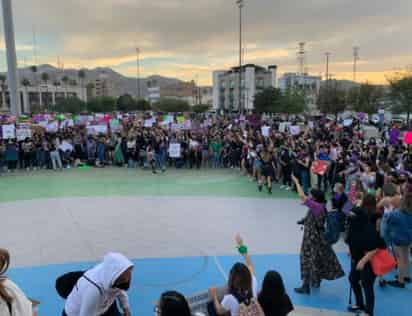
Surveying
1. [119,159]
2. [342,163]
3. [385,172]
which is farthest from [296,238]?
[119,159]

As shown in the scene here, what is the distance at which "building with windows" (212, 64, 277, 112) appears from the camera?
96000 mm

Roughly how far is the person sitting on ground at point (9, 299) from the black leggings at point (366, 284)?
3661mm

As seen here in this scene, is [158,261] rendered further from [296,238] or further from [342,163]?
[342,163]

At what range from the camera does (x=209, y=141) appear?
16016 millimetres

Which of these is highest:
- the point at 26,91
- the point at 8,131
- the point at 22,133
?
the point at 26,91

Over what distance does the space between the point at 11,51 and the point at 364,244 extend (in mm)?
21472

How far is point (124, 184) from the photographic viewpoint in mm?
12508

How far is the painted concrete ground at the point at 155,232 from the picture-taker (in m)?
5.48

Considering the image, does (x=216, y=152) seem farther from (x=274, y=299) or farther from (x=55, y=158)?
(x=274, y=299)

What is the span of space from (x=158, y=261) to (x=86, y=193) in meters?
5.69

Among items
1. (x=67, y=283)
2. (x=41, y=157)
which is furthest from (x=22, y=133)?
(x=67, y=283)

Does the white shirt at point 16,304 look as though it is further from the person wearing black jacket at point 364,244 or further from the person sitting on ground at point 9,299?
the person wearing black jacket at point 364,244

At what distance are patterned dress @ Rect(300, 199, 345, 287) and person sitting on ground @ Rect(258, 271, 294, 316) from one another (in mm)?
1947

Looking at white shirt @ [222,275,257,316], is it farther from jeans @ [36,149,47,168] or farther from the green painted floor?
jeans @ [36,149,47,168]
